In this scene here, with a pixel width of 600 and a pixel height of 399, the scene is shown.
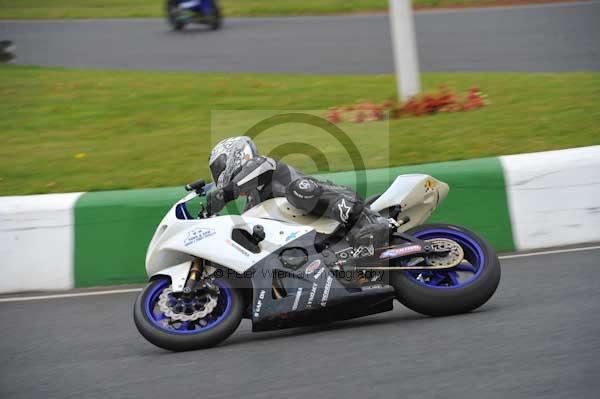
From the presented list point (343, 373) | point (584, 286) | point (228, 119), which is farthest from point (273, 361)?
point (228, 119)

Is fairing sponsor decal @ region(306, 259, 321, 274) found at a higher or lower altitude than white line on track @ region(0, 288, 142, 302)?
higher

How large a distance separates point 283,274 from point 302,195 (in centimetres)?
56

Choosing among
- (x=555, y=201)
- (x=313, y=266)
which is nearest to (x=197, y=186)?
(x=313, y=266)

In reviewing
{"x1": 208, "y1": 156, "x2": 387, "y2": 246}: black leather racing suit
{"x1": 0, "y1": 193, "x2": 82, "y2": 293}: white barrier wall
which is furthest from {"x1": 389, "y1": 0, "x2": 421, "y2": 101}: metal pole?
{"x1": 208, "y1": 156, "x2": 387, "y2": 246}: black leather racing suit

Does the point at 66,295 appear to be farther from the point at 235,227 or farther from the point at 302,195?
the point at 302,195

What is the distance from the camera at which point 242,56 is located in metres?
18.6

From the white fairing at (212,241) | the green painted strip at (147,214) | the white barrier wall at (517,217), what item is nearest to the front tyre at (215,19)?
the green painted strip at (147,214)

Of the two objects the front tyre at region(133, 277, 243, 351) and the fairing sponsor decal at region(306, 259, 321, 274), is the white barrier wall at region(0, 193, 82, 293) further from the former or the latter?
the fairing sponsor decal at region(306, 259, 321, 274)

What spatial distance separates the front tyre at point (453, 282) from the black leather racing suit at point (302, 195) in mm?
335

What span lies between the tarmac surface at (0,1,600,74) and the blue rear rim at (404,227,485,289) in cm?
962

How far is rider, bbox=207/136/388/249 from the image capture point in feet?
20.6

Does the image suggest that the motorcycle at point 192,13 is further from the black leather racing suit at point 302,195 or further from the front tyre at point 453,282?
the front tyre at point 453,282

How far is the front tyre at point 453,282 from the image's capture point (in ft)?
20.6

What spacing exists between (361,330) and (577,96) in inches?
278
